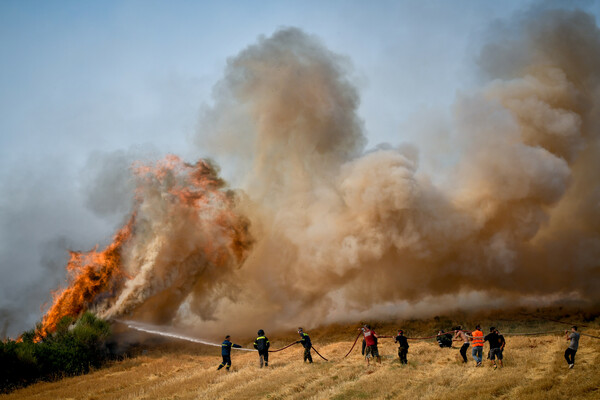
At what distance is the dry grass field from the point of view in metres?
16.8

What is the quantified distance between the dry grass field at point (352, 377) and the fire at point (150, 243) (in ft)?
20.3

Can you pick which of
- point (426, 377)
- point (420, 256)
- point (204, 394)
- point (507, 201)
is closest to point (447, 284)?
point (420, 256)

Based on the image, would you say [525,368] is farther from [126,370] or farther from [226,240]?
[226,240]

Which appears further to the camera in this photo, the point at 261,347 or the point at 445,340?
the point at 445,340

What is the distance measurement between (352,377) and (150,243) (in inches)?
837

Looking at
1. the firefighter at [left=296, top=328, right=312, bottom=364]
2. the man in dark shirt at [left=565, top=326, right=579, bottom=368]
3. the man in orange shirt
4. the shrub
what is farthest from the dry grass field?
the shrub

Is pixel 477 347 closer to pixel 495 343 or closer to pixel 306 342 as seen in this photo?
pixel 495 343

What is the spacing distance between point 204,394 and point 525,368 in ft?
48.3

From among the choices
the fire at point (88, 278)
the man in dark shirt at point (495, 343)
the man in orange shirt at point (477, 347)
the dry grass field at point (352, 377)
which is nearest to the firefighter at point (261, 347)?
the dry grass field at point (352, 377)

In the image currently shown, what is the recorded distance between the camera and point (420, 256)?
38000mm

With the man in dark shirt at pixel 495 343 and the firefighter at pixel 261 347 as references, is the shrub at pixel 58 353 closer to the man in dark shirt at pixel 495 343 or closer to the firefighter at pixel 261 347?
the firefighter at pixel 261 347

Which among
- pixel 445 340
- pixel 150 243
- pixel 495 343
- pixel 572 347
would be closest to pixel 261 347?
pixel 495 343

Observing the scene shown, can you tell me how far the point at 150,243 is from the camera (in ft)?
115

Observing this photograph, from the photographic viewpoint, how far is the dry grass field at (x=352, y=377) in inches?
662
